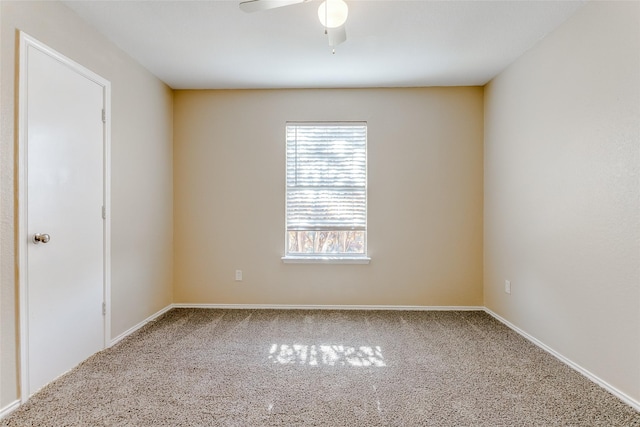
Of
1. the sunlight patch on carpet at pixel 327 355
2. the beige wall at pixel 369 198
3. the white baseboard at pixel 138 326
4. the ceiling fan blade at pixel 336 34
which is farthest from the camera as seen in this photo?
the beige wall at pixel 369 198

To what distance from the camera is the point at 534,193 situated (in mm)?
2873

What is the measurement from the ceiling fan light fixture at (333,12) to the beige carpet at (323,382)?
7.17 ft

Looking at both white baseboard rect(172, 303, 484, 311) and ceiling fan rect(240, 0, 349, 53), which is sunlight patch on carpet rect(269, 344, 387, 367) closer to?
white baseboard rect(172, 303, 484, 311)

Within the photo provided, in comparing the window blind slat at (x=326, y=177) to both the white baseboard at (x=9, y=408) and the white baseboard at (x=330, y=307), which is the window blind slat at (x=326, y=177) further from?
the white baseboard at (x=9, y=408)

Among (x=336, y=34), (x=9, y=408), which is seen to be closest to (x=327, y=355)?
(x=9, y=408)

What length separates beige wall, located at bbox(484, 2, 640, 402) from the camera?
1.98 metres

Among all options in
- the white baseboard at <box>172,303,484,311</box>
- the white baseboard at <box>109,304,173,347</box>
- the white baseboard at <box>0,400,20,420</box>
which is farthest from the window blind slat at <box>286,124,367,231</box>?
the white baseboard at <box>0,400,20,420</box>

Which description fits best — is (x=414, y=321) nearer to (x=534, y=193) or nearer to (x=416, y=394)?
(x=416, y=394)

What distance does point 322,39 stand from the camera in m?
2.72

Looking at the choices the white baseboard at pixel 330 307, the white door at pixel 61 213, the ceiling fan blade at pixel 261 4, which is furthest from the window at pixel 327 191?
the ceiling fan blade at pixel 261 4

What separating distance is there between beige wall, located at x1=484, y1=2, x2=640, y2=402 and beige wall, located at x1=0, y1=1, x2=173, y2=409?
11.4 ft

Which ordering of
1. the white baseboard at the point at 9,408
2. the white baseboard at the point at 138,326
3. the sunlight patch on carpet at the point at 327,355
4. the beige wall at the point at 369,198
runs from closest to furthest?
→ the white baseboard at the point at 9,408 → the sunlight patch on carpet at the point at 327,355 → the white baseboard at the point at 138,326 → the beige wall at the point at 369,198

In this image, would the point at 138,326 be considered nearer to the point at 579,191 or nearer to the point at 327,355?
the point at 327,355

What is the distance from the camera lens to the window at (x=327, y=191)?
3848 millimetres
